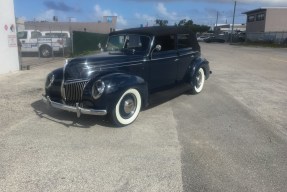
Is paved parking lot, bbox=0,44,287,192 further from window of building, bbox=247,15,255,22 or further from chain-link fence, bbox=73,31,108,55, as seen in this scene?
window of building, bbox=247,15,255,22

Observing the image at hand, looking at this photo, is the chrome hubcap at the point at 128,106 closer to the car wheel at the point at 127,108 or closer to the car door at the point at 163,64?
the car wheel at the point at 127,108

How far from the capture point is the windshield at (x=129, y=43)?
658 centimetres

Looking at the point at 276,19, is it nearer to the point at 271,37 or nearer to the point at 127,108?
the point at 271,37

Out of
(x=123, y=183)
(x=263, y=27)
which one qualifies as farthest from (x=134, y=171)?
(x=263, y=27)

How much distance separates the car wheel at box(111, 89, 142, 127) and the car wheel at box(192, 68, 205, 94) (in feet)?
8.62

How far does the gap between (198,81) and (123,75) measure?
3.47m

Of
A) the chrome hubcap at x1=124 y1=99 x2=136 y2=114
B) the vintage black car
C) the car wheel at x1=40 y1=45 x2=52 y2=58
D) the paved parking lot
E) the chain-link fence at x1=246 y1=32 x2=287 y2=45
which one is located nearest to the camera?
the paved parking lot

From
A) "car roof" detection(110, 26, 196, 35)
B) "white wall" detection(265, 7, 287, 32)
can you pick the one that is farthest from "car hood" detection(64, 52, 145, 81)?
"white wall" detection(265, 7, 287, 32)

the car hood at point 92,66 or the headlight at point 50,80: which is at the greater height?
the car hood at point 92,66

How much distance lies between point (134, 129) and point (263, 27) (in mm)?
63830

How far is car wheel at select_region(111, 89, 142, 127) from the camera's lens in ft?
18.1

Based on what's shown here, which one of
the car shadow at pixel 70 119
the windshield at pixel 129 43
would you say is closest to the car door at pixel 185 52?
the windshield at pixel 129 43

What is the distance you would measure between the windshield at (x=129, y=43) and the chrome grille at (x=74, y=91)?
1586 millimetres

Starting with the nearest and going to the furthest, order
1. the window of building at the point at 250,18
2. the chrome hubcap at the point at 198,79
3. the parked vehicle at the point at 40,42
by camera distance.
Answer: the chrome hubcap at the point at 198,79, the parked vehicle at the point at 40,42, the window of building at the point at 250,18
